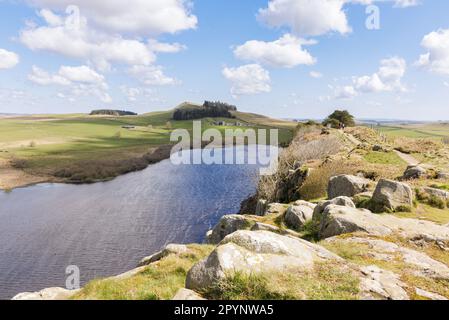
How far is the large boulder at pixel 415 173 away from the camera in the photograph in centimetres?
2791

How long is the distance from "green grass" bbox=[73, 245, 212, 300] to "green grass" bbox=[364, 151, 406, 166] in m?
33.3

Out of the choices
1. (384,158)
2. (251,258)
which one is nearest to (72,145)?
(384,158)

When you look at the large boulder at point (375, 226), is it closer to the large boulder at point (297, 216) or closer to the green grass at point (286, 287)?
the large boulder at point (297, 216)

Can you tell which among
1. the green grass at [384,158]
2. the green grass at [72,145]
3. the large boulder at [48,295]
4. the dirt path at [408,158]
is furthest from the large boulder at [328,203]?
the green grass at [72,145]

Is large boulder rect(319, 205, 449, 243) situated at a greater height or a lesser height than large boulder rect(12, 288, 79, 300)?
greater

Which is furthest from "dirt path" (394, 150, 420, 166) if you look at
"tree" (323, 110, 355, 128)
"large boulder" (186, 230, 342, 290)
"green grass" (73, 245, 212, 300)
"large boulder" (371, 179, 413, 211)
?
"tree" (323, 110, 355, 128)

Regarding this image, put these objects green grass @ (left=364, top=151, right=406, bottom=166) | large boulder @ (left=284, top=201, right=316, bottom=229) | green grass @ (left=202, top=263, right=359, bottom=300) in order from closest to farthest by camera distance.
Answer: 1. green grass @ (left=202, top=263, right=359, bottom=300)
2. large boulder @ (left=284, top=201, right=316, bottom=229)
3. green grass @ (left=364, top=151, right=406, bottom=166)

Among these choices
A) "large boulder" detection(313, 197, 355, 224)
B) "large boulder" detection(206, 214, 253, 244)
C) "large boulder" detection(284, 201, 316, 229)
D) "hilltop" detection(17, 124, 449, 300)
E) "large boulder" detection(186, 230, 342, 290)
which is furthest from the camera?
"large boulder" detection(206, 214, 253, 244)

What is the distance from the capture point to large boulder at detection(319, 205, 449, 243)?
14516 mm

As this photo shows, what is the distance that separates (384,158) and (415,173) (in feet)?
44.0

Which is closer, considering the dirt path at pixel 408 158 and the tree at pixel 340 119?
the dirt path at pixel 408 158

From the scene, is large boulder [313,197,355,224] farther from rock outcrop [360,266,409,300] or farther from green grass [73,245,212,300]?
rock outcrop [360,266,409,300]


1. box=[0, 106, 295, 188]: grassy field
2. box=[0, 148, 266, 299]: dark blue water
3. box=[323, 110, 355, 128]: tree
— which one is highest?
box=[323, 110, 355, 128]: tree

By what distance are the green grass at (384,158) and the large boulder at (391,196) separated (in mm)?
19696
